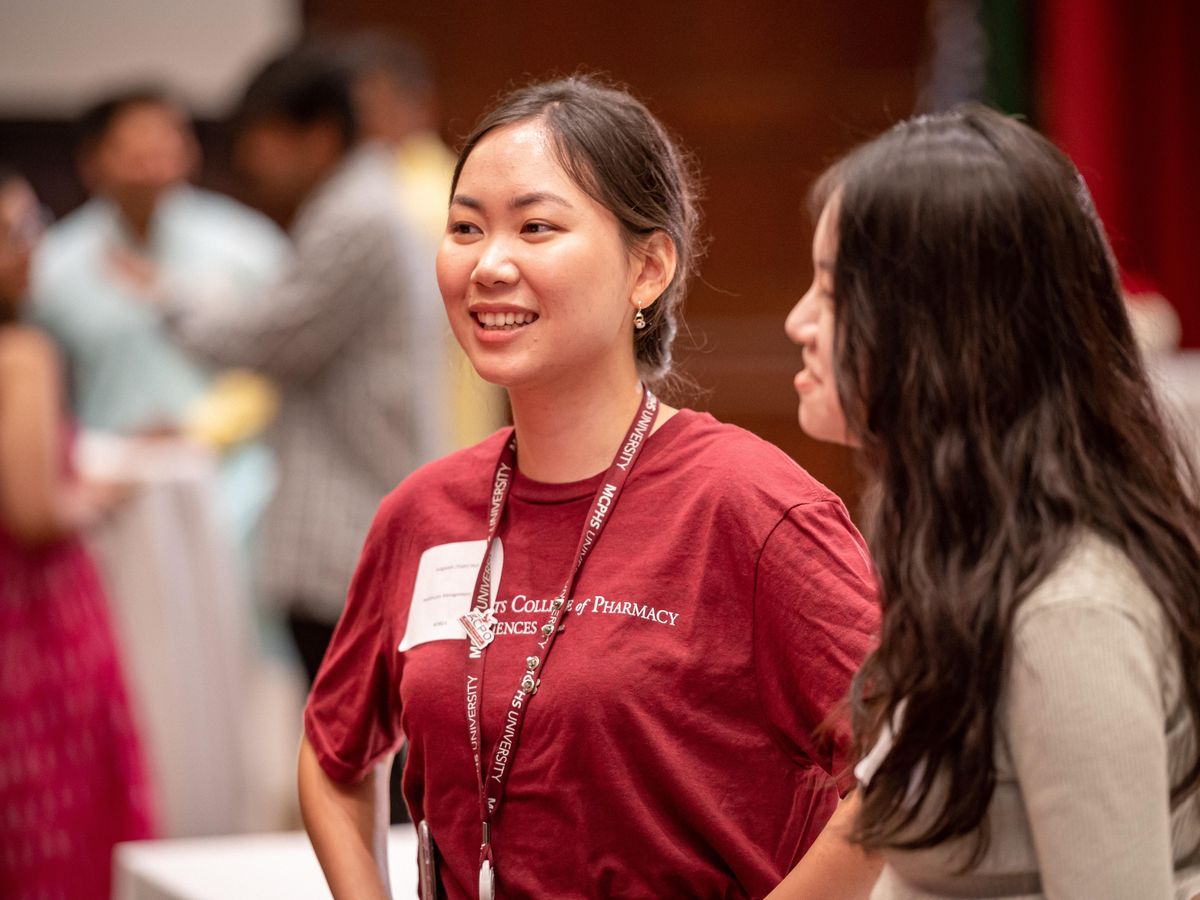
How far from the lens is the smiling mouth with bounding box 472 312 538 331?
1.51 meters

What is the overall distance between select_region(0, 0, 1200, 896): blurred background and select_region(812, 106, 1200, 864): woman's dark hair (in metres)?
3.70

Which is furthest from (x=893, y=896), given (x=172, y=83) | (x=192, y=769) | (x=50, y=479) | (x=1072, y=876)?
(x=172, y=83)

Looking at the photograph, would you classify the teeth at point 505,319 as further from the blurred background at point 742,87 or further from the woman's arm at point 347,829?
the blurred background at point 742,87

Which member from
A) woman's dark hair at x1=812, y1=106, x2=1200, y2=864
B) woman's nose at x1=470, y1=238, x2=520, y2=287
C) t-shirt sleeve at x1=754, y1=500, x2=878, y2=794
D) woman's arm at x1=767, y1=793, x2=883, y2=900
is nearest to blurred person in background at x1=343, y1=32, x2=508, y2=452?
woman's nose at x1=470, y1=238, x2=520, y2=287

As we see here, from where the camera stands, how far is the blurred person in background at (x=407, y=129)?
349 centimetres

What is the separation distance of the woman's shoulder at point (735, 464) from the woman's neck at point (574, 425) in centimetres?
4

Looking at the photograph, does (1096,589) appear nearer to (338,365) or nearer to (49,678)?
(338,365)

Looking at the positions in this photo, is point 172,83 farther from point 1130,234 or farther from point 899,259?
point 899,259

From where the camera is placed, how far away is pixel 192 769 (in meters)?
3.82

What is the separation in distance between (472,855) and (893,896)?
1.40ft

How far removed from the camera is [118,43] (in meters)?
5.63

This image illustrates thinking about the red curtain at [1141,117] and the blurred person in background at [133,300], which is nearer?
the blurred person in background at [133,300]

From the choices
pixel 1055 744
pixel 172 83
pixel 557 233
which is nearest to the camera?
pixel 1055 744

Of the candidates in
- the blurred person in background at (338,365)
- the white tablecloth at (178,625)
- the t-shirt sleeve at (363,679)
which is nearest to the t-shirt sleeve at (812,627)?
the t-shirt sleeve at (363,679)
